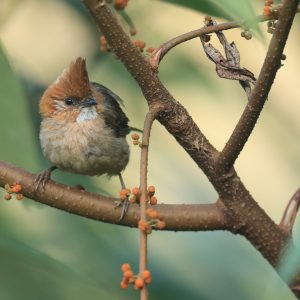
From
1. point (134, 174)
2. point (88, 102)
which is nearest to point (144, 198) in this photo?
point (88, 102)

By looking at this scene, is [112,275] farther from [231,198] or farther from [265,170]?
[265,170]

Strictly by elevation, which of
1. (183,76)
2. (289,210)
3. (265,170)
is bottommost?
(289,210)

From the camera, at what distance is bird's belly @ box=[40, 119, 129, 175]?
2.73 metres

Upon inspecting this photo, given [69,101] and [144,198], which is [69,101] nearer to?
[69,101]

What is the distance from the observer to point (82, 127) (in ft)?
9.65

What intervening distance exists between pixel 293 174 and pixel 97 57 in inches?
31.3

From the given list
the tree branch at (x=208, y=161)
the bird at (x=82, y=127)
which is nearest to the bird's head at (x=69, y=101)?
the bird at (x=82, y=127)

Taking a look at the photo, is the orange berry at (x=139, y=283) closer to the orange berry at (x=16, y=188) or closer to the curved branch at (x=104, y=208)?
the curved branch at (x=104, y=208)

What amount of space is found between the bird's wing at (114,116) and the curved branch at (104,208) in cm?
132

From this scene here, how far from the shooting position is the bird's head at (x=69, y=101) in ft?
9.76

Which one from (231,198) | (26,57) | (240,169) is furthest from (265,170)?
(231,198)

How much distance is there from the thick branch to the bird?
1.41 m

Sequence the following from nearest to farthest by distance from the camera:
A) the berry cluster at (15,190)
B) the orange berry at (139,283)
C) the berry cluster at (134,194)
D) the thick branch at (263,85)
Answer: the orange berry at (139,283) < the thick branch at (263,85) < the berry cluster at (134,194) < the berry cluster at (15,190)

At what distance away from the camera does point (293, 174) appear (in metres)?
2.06
